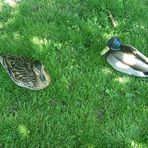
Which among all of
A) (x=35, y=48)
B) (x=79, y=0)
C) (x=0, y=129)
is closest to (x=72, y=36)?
(x=35, y=48)

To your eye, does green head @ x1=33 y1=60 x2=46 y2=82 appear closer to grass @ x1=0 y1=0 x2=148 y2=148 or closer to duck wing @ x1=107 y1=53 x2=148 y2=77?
grass @ x1=0 y1=0 x2=148 y2=148

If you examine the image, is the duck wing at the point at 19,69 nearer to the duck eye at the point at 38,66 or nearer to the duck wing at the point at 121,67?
the duck eye at the point at 38,66

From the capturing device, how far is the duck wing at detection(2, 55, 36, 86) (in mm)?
5496

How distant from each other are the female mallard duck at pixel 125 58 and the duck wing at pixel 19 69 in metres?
1.21

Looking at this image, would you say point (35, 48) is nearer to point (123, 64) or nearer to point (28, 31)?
point (28, 31)

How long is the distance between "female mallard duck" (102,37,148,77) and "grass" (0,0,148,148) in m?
0.11

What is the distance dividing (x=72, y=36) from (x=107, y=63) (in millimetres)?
770

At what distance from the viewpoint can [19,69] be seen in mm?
5559

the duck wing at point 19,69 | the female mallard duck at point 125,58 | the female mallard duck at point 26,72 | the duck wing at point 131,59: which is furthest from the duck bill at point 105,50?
the duck wing at point 19,69

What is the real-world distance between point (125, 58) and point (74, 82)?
0.85m

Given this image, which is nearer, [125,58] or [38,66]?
[38,66]

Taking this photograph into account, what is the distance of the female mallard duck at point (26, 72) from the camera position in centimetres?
549

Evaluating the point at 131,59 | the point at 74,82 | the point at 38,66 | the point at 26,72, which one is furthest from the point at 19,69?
the point at 131,59

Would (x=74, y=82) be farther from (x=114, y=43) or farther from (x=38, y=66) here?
(x=114, y=43)
